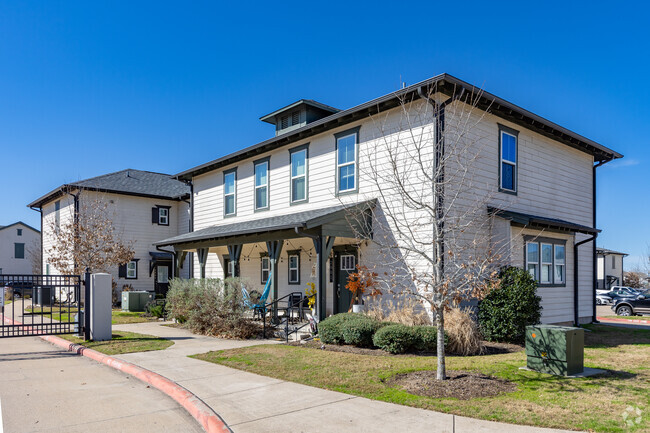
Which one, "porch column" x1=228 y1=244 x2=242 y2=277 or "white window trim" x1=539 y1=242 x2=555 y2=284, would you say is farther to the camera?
"porch column" x1=228 y1=244 x2=242 y2=277

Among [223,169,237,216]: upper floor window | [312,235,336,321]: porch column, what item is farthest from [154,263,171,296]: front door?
[312,235,336,321]: porch column

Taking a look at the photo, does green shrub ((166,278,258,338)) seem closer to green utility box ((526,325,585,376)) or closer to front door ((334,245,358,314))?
front door ((334,245,358,314))

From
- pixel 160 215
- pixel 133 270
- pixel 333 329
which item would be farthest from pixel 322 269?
pixel 160 215

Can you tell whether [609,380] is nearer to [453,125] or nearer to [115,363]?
[453,125]

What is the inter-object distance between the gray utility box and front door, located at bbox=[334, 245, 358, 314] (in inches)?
456

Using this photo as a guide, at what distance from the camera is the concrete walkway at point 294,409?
575 cm

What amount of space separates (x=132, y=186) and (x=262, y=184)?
49.2ft

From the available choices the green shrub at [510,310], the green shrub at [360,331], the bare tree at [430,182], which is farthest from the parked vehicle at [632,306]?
the green shrub at [360,331]

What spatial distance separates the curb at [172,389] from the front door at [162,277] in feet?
59.2

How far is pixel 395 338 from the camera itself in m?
10.8

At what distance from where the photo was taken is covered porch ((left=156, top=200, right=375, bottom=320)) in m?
13.5

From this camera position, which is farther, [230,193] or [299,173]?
[230,193]

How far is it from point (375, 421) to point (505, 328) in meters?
7.36

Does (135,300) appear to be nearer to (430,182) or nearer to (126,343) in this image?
(126,343)
